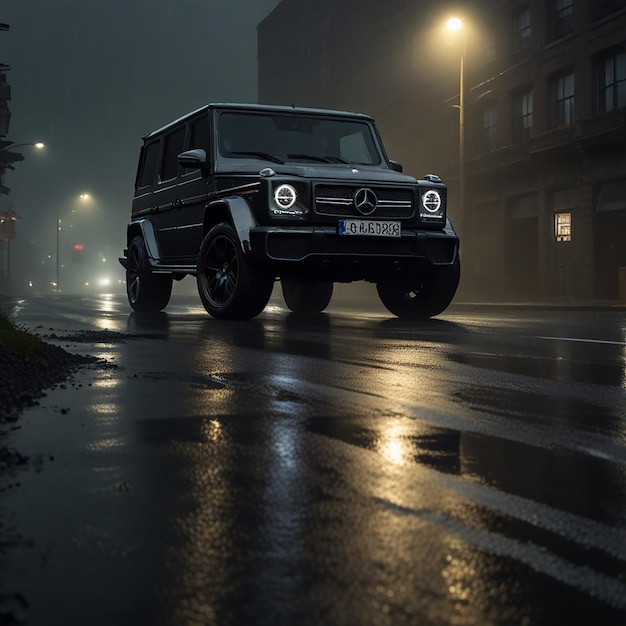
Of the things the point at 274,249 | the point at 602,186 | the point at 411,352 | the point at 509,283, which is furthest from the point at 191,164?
the point at 509,283

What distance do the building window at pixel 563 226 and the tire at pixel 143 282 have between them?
833 inches

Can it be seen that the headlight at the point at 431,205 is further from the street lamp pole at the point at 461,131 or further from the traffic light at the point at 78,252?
the traffic light at the point at 78,252

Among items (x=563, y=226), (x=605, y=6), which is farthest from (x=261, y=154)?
(x=563, y=226)

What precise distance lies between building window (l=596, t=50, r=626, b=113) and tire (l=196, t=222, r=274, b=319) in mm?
21371

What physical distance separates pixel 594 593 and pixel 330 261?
26.9ft

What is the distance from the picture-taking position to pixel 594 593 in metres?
2.08

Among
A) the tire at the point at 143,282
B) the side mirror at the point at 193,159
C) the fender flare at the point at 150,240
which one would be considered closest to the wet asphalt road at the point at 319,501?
the side mirror at the point at 193,159

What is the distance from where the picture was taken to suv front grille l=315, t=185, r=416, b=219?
10070mm

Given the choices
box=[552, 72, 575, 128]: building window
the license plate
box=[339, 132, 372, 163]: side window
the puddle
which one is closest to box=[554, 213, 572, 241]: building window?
box=[552, 72, 575, 128]: building window

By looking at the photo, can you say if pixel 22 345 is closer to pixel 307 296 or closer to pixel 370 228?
pixel 370 228

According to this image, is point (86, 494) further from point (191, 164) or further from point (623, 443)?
point (191, 164)

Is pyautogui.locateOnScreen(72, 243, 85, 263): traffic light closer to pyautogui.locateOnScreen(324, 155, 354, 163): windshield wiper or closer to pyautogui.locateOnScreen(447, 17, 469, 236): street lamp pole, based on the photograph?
pyautogui.locateOnScreen(447, 17, 469, 236): street lamp pole

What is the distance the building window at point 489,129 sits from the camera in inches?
1455

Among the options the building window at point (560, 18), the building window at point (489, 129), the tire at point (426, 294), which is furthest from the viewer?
the building window at point (489, 129)
